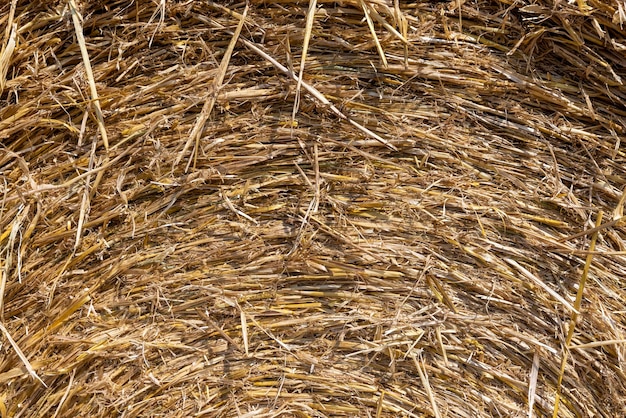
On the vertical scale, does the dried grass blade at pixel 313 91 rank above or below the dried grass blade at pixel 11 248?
above

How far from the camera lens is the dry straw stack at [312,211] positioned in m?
1.17

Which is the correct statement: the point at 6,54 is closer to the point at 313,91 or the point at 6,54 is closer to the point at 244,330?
the point at 313,91

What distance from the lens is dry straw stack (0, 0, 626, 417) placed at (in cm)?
117

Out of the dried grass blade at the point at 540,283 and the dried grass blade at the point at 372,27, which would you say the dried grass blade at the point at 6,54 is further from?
the dried grass blade at the point at 540,283

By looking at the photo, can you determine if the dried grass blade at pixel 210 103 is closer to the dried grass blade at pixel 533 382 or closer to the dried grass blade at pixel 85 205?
the dried grass blade at pixel 85 205

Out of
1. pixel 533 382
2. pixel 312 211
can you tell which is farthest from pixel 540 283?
pixel 312 211

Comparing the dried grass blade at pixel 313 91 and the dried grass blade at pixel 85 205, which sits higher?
the dried grass blade at pixel 313 91

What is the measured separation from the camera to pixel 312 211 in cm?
121

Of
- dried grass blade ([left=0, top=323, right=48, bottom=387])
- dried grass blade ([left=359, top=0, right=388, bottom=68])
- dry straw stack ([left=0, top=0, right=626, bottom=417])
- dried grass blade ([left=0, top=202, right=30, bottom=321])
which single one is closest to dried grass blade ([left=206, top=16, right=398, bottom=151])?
dry straw stack ([left=0, top=0, right=626, bottom=417])

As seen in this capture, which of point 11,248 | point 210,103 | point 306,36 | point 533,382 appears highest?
point 306,36

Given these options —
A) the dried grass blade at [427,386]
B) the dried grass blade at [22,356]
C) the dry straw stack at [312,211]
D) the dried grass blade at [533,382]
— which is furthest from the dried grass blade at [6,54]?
the dried grass blade at [533,382]

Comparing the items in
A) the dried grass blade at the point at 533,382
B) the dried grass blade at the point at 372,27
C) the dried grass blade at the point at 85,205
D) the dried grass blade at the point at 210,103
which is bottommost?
the dried grass blade at the point at 533,382

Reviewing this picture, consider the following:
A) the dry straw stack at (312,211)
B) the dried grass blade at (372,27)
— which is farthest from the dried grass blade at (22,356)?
Result: the dried grass blade at (372,27)

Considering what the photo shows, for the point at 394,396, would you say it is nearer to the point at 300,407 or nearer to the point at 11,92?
the point at 300,407
